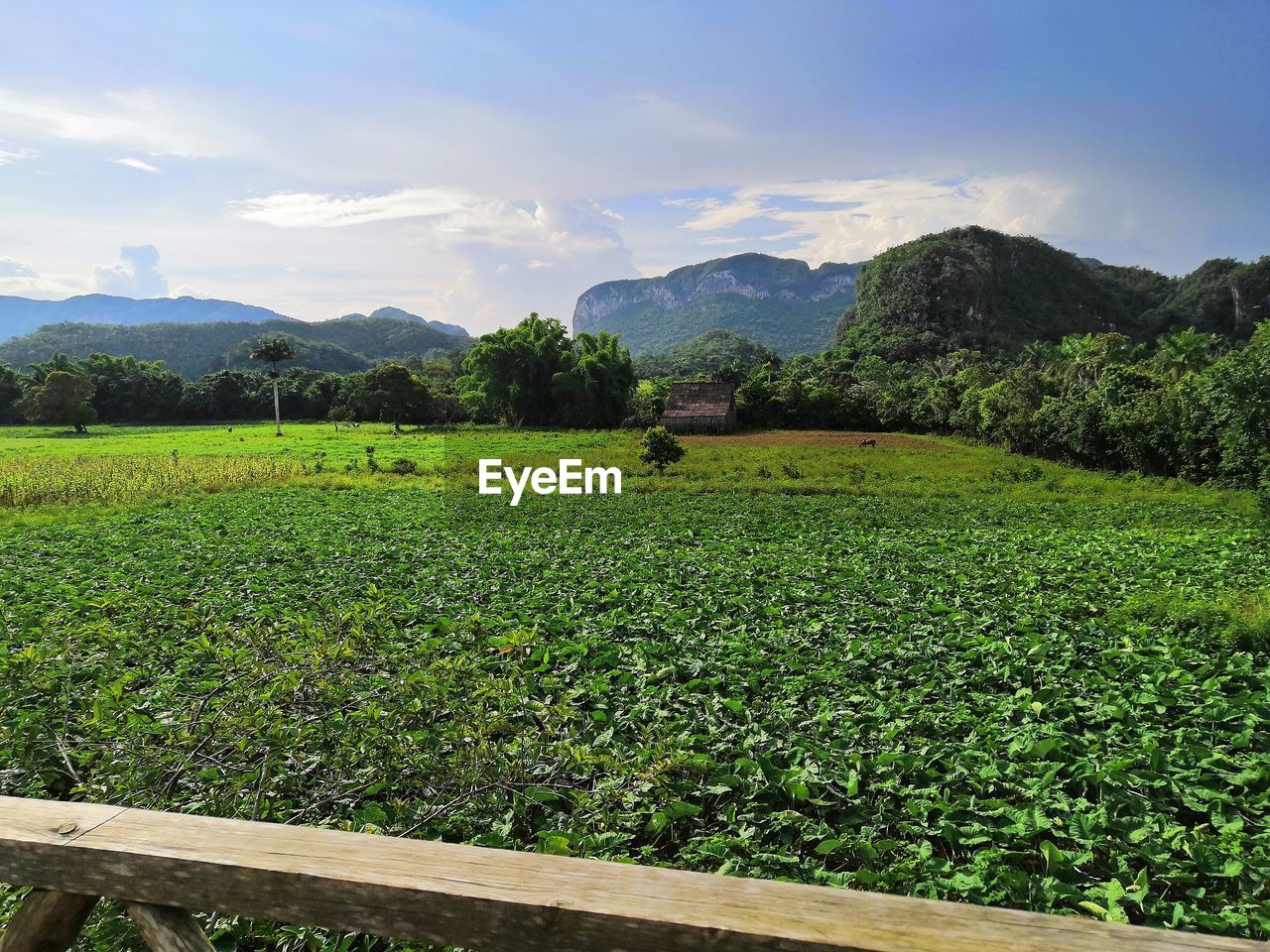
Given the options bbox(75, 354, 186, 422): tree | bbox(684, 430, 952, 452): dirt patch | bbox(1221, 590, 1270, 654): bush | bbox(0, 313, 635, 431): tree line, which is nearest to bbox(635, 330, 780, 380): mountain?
bbox(0, 313, 635, 431): tree line

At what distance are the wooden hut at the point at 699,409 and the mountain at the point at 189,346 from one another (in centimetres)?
5789

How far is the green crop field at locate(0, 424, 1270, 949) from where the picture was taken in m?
3.19

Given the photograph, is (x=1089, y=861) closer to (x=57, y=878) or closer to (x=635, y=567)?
(x=57, y=878)

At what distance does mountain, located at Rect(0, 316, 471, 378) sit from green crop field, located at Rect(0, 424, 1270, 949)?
80913 millimetres

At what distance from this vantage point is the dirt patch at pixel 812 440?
30578 mm

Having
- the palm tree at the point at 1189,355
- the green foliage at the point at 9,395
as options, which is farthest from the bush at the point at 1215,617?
the green foliage at the point at 9,395

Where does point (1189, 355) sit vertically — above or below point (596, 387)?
above

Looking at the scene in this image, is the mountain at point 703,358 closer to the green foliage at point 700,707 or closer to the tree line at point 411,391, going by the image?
the tree line at point 411,391

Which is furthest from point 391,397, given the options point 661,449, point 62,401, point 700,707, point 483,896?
point 483,896

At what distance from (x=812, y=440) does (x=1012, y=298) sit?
66.4m

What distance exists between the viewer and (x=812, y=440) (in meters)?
33.2

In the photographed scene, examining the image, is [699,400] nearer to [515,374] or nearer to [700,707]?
[515,374]

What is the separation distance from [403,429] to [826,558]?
36208mm

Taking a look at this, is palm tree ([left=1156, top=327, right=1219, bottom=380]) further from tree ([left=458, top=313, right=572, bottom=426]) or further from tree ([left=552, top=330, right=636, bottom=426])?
tree ([left=458, top=313, right=572, bottom=426])
